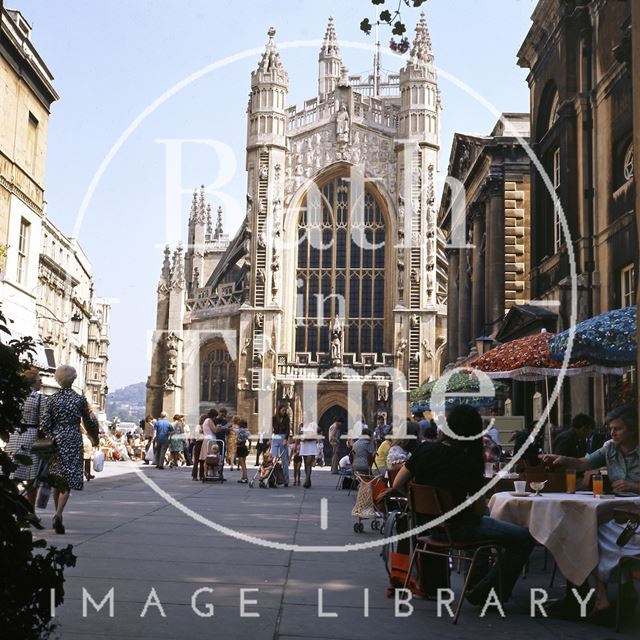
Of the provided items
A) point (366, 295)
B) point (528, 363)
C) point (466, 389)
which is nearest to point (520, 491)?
point (528, 363)

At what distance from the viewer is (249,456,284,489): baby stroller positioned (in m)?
19.2

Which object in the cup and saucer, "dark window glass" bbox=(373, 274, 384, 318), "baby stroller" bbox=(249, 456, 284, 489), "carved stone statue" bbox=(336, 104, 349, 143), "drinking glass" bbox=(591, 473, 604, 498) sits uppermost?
"carved stone statue" bbox=(336, 104, 349, 143)

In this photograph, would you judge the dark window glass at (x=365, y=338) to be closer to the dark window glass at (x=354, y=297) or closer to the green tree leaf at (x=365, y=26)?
the dark window glass at (x=354, y=297)

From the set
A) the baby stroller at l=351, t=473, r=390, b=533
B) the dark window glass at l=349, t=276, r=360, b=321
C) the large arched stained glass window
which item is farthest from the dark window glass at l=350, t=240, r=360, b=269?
the baby stroller at l=351, t=473, r=390, b=533

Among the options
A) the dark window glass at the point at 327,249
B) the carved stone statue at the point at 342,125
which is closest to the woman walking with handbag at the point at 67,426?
the dark window glass at the point at 327,249

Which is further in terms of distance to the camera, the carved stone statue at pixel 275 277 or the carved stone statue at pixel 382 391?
the carved stone statue at pixel 275 277

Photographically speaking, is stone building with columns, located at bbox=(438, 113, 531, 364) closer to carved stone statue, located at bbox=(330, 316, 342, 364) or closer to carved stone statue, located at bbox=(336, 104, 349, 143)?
carved stone statue, located at bbox=(330, 316, 342, 364)

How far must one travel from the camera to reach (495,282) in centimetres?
2781

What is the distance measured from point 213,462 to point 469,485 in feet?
45.5

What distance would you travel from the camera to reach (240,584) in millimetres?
6941

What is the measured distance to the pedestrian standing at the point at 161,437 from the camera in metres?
25.1

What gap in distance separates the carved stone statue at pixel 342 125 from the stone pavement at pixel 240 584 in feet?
124

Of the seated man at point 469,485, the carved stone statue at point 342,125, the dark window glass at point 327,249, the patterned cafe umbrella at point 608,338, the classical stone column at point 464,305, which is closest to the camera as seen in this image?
the seated man at point 469,485

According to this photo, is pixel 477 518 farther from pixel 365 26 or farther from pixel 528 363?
pixel 528 363
